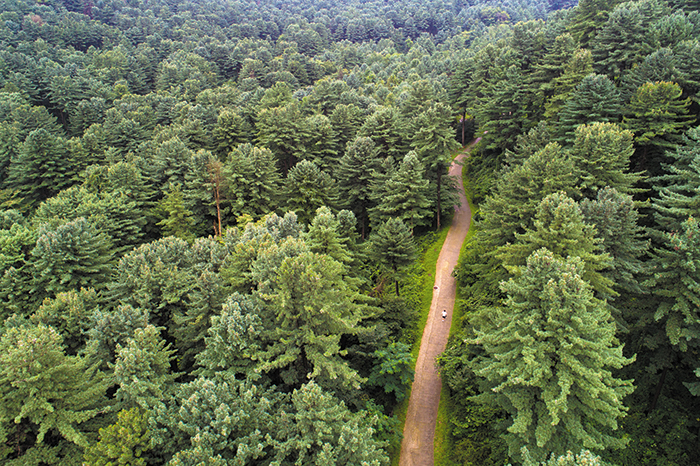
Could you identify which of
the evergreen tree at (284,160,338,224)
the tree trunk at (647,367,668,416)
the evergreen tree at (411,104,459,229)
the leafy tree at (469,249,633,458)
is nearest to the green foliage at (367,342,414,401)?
the leafy tree at (469,249,633,458)

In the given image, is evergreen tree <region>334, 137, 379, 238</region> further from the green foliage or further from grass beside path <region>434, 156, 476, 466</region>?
grass beside path <region>434, 156, 476, 466</region>

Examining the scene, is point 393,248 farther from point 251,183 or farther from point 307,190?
point 251,183

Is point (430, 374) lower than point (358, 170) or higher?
lower

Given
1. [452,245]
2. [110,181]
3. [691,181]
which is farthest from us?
[110,181]

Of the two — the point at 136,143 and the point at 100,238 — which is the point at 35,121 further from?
the point at 100,238

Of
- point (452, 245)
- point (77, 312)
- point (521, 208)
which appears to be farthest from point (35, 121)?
point (521, 208)

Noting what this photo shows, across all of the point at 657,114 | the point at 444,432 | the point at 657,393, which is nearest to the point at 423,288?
the point at 444,432

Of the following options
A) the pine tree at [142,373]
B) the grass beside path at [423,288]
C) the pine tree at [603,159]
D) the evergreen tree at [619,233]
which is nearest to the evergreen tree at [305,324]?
the pine tree at [142,373]
